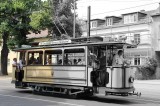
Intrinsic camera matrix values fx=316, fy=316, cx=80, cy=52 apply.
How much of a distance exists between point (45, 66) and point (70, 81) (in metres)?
2.26

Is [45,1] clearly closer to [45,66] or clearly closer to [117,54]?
[45,66]

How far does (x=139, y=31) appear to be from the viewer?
155 ft

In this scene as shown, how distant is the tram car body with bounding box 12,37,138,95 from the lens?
15242 millimetres

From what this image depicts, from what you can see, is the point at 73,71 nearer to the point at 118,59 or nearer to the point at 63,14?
the point at 118,59

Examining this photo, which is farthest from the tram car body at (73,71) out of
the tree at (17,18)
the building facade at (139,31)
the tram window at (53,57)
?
the building facade at (139,31)

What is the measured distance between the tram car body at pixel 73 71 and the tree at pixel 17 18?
17258mm

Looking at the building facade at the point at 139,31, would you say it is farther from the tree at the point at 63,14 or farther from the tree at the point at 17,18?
the tree at the point at 17,18

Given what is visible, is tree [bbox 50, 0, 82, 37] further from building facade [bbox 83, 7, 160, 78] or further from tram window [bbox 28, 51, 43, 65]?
tram window [bbox 28, 51, 43, 65]

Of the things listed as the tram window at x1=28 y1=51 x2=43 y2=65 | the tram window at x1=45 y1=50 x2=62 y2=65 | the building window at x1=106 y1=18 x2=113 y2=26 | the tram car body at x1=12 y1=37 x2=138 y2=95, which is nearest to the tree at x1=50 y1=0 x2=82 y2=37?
the building window at x1=106 y1=18 x2=113 y2=26

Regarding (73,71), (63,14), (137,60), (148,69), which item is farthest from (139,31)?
(73,71)

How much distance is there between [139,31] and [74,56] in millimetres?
31824

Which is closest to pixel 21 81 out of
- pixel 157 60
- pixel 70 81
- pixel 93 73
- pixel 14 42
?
pixel 70 81

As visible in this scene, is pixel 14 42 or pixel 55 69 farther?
pixel 14 42

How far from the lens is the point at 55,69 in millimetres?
17516
